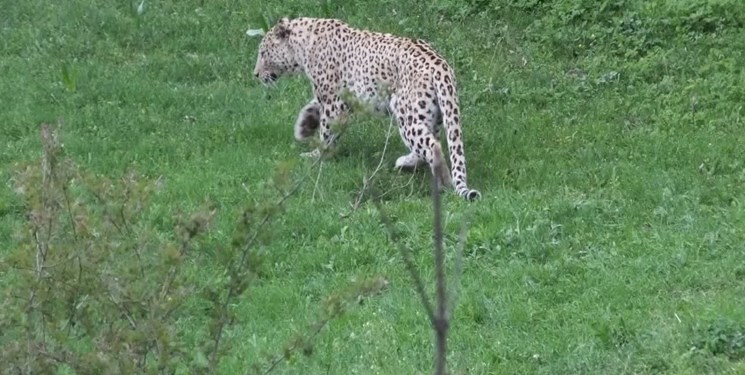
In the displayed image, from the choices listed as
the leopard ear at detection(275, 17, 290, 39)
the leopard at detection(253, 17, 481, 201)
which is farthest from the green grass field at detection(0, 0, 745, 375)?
the leopard ear at detection(275, 17, 290, 39)

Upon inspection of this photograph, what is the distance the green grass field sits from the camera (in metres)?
7.50

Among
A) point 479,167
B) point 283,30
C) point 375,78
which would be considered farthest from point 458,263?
point 283,30

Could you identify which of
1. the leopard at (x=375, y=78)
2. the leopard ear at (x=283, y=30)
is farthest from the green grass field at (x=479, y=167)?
the leopard ear at (x=283, y=30)

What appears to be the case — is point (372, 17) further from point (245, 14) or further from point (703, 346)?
point (703, 346)

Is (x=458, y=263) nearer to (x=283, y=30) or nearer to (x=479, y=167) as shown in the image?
(x=479, y=167)

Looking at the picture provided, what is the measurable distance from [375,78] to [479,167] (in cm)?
117

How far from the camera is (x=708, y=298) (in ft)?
25.2

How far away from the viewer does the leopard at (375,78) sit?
10.4m

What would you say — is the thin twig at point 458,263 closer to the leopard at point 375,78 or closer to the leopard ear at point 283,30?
the leopard at point 375,78

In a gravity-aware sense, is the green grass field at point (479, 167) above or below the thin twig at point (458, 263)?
below

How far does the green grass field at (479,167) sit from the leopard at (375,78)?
244 mm

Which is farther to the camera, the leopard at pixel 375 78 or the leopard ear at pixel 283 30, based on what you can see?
the leopard ear at pixel 283 30

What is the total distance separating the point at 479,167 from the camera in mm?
10883

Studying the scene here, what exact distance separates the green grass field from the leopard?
0.80 feet
